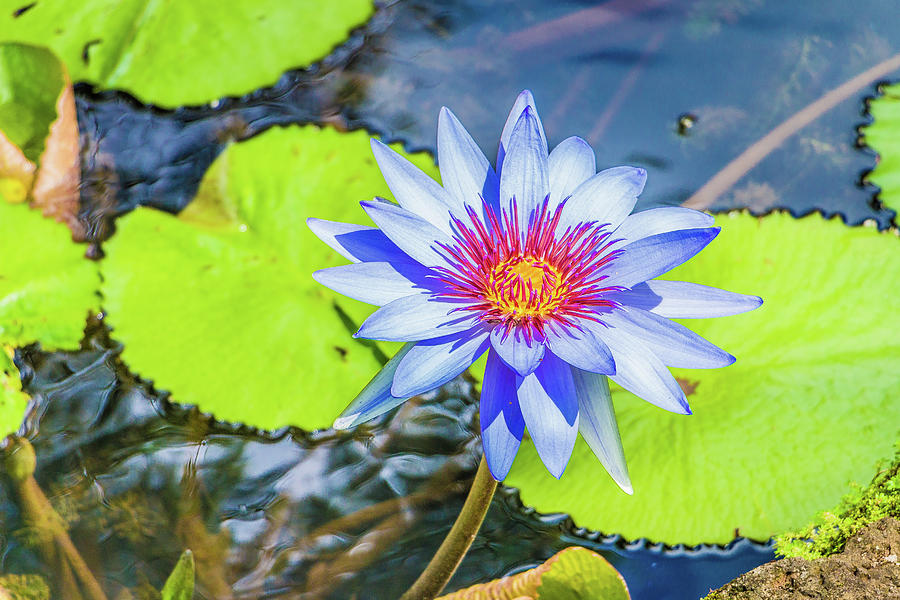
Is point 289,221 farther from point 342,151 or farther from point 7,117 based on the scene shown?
point 7,117

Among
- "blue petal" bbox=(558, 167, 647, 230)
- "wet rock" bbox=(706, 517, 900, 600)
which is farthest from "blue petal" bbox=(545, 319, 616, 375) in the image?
"wet rock" bbox=(706, 517, 900, 600)

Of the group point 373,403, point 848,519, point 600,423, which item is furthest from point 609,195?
point 848,519

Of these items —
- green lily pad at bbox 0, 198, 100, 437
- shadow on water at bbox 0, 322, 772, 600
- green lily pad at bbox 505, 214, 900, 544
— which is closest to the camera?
green lily pad at bbox 505, 214, 900, 544

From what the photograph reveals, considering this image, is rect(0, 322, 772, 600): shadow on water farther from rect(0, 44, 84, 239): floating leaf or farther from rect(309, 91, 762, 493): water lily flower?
rect(309, 91, 762, 493): water lily flower

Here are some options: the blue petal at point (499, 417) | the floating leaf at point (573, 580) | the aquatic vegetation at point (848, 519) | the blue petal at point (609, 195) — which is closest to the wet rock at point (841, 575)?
the aquatic vegetation at point (848, 519)

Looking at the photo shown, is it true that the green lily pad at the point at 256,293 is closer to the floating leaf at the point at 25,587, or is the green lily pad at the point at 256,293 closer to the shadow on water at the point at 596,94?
the shadow on water at the point at 596,94

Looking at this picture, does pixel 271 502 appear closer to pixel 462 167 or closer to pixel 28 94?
pixel 462 167
